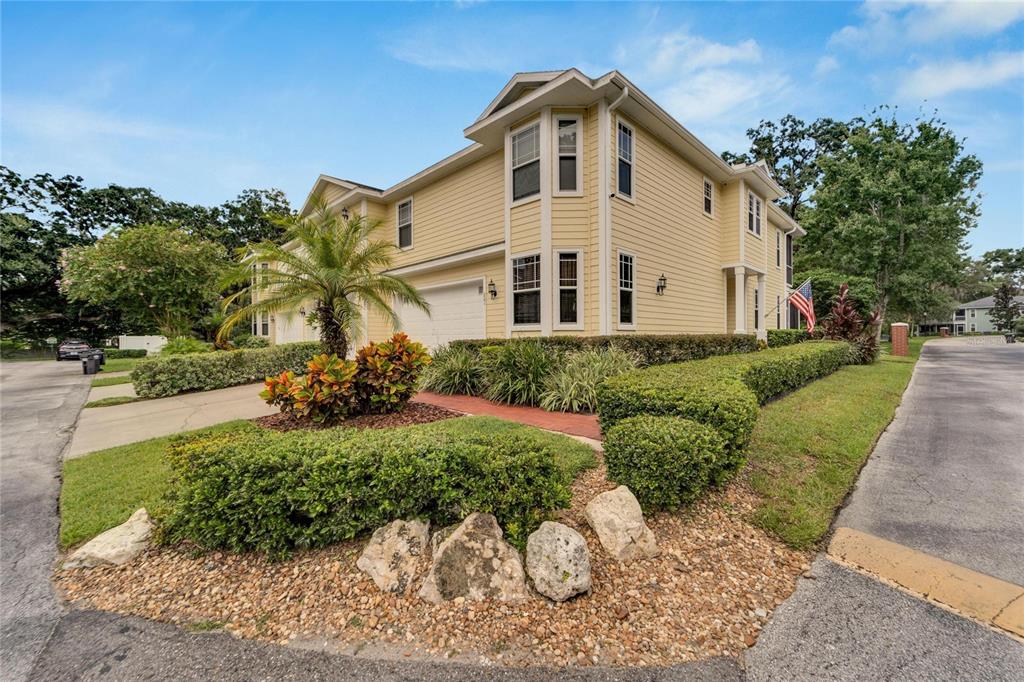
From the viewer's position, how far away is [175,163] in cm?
1181

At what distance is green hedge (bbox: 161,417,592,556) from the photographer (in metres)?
2.50

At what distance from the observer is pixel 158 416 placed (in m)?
7.09

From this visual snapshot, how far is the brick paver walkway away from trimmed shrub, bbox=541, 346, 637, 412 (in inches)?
8.3

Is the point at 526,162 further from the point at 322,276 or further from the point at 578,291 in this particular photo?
the point at 322,276

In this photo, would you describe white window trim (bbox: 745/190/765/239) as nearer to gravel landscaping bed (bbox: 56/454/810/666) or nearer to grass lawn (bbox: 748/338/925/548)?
grass lawn (bbox: 748/338/925/548)

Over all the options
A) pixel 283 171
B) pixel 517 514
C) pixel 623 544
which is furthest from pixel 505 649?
pixel 283 171

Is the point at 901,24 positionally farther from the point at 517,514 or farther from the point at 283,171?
the point at 283,171

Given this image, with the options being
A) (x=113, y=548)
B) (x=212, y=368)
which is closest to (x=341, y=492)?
(x=113, y=548)

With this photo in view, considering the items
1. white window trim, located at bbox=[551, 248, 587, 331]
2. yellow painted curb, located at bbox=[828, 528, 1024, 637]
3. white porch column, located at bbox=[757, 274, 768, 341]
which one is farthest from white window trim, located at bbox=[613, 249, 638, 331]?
white porch column, located at bbox=[757, 274, 768, 341]

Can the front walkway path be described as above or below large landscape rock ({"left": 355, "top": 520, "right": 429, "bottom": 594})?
below

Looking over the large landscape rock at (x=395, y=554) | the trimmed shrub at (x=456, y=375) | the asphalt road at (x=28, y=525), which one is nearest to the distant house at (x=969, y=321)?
the trimmed shrub at (x=456, y=375)

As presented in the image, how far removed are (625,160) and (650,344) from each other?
414 centimetres

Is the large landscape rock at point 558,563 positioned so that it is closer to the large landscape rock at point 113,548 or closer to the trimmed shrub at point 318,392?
the large landscape rock at point 113,548

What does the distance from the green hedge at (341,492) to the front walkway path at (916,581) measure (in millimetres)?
1361
